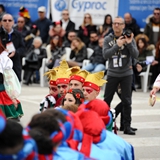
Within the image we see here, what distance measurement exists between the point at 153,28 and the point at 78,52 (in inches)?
84.3

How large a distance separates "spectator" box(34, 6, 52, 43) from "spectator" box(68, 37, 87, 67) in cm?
213

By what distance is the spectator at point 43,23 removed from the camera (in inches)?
707

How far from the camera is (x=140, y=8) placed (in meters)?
17.4

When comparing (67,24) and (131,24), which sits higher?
(131,24)

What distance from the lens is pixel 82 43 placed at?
1602 centimetres

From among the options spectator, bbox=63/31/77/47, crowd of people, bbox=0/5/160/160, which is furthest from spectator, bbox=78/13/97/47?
spectator, bbox=63/31/77/47

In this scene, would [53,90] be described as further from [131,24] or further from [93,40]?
[131,24]

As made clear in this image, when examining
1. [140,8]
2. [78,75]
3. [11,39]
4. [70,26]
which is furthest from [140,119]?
[70,26]

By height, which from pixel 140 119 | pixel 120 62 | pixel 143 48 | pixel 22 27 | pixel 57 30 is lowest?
pixel 140 119

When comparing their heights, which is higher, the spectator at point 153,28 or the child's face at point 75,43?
the spectator at point 153,28

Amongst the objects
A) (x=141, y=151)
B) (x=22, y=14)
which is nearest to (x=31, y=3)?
(x=22, y=14)

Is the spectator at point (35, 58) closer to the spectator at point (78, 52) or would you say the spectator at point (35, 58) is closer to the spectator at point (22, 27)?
the spectator at point (22, 27)

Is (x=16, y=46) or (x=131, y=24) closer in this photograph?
(x=16, y=46)

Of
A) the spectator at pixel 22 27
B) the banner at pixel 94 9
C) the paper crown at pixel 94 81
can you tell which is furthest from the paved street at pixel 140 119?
the banner at pixel 94 9
